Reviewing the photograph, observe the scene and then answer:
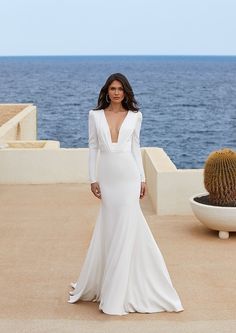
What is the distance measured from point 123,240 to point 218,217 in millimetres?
2716

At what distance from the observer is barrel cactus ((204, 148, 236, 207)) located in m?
9.14

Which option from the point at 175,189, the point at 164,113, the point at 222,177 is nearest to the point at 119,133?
the point at 222,177

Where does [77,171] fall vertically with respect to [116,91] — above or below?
below

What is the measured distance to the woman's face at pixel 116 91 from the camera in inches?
259

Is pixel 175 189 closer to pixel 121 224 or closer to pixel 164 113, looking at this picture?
pixel 121 224

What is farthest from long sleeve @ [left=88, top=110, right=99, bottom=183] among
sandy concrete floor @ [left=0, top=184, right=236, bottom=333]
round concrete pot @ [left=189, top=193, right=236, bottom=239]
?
round concrete pot @ [left=189, top=193, right=236, bottom=239]

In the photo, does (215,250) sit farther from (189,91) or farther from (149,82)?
(149,82)

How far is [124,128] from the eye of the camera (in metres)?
6.63

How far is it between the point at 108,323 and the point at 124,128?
4.50ft

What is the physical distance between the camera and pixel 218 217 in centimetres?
910

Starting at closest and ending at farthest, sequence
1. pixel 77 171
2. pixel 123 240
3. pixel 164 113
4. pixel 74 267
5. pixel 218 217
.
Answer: pixel 123 240
pixel 74 267
pixel 218 217
pixel 77 171
pixel 164 113

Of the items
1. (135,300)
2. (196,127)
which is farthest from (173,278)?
(196,127)

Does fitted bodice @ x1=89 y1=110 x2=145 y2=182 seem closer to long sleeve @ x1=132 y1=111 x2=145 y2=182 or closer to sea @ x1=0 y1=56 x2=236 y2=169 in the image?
long sleeve @ x1=132 y1=111 x2=145 y2=182

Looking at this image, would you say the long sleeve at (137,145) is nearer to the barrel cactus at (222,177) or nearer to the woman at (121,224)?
the woman at (121,224)
